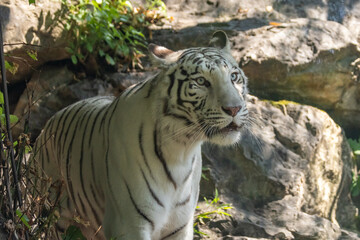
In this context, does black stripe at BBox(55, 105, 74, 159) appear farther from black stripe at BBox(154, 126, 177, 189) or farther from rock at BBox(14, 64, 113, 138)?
rock at BBox(14, 64, 113, 138)

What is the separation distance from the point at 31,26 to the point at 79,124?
2.26m

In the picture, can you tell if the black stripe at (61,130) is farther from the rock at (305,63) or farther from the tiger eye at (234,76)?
the rock at (305,63)

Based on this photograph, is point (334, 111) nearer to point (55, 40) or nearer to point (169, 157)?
point (55, 40)

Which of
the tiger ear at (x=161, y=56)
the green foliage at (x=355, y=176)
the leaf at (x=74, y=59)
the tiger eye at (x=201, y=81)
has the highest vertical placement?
the tiger ear at (x=161, y=56)

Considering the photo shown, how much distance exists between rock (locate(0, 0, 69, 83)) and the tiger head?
2.72 m

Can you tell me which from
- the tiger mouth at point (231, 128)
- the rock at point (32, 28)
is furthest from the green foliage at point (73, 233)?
the rock at point (32, 28)

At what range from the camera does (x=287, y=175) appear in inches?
243

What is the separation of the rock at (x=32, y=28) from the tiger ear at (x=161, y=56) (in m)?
2.42

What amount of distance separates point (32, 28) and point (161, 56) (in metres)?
2.87

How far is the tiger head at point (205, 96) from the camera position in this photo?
10.7 ft

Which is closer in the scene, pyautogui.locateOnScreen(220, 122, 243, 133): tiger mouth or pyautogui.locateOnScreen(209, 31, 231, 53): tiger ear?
pyautogui.locateOnScreen(220, 122, 243, 133): tiger mouth

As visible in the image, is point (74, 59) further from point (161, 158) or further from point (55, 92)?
point (161, 158)

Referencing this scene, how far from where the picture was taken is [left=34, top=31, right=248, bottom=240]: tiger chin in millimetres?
3324

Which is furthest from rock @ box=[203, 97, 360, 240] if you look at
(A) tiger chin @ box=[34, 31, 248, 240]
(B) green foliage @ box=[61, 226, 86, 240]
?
(B) green foliage @ box=[61, 226, 86, 240]
